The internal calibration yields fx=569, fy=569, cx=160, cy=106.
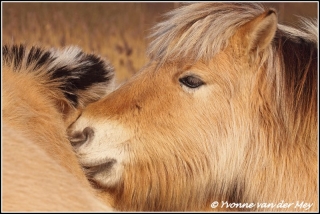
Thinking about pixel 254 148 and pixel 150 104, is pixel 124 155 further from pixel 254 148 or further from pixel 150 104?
pixel 254 148

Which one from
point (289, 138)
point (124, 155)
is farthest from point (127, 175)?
point (289, 138)

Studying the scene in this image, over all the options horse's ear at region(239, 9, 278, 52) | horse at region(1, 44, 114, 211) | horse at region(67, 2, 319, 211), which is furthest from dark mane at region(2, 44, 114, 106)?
horse's ear at region(239, 9, 278, 52)

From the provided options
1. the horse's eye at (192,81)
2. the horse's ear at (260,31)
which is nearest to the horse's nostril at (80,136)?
the horse's eye at (192,81)

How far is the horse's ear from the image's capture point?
184 cm

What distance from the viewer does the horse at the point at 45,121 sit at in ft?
4.19

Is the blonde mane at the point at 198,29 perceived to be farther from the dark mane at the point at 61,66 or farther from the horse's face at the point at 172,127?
the dark mane at the point at 61,66

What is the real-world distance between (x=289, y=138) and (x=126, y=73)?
1141 millimetres

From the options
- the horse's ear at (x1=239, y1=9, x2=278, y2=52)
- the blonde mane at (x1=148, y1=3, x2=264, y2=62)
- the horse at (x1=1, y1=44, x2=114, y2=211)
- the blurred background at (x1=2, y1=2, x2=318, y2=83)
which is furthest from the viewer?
the blurred background at (x1=2, y1=2, x2=318, y2=83)

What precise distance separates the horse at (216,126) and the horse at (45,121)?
0.36 ft

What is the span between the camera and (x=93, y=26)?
2934 millimetres

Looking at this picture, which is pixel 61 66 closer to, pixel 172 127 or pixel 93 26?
pixel 172 127

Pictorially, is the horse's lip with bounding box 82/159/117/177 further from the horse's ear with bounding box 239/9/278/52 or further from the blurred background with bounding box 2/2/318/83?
the blurred background with bounding box 2/2/318/83

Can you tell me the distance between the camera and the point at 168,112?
192 centimetres

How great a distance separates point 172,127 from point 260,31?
434mm
